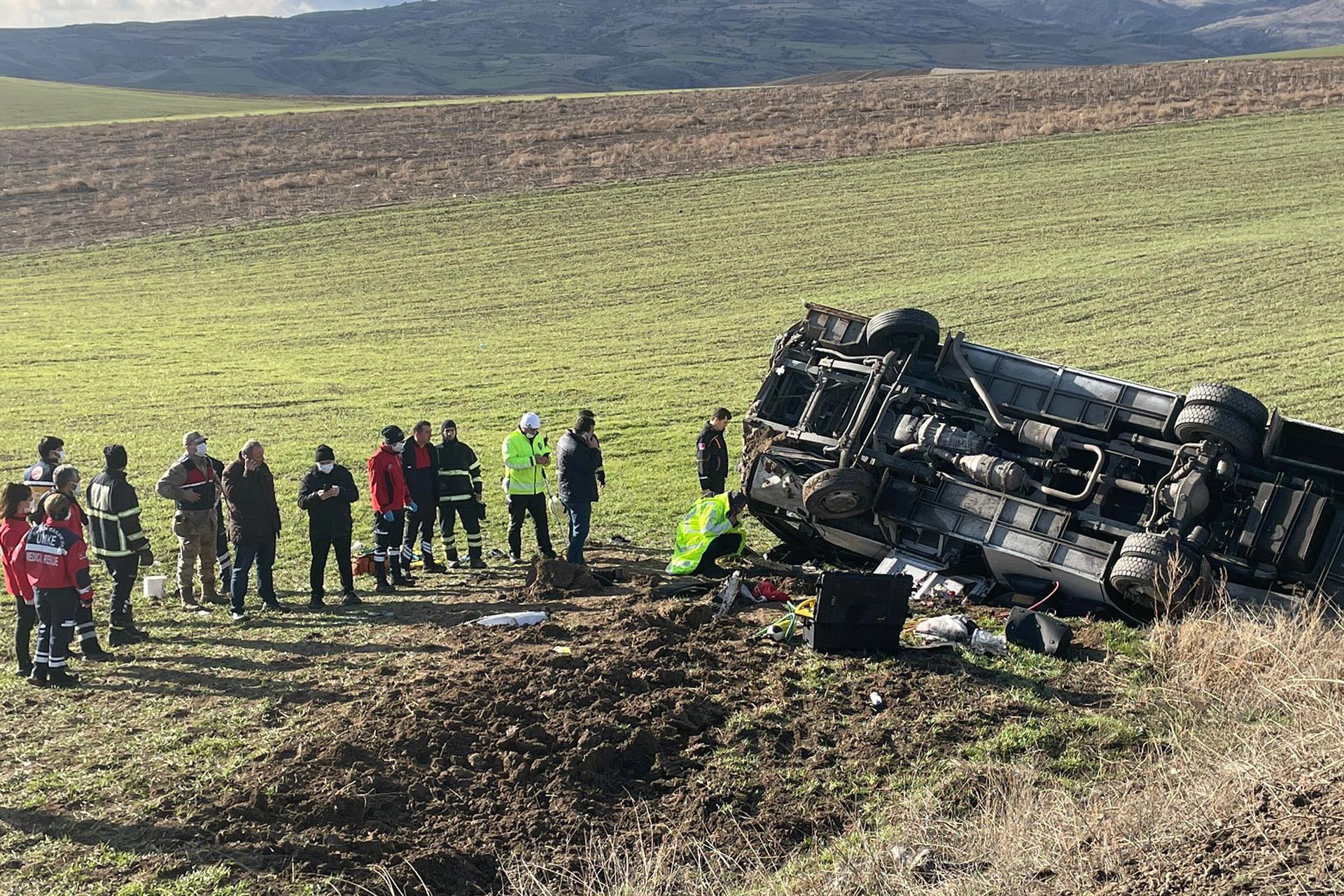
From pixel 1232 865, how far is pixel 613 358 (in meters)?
20.6

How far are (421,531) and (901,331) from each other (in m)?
5.92

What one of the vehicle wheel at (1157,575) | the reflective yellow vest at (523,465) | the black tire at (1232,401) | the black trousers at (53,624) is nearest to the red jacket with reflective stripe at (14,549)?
the black trousers at (53,624)

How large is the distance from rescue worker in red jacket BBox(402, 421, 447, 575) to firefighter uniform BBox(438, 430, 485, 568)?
0.17 m

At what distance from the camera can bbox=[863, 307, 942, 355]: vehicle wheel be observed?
→ 13.2 m

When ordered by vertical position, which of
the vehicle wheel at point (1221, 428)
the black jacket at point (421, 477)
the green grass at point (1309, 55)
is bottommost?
the black jacket at point (421, 477)

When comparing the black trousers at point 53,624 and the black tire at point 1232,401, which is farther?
the black tire at point 1232,401

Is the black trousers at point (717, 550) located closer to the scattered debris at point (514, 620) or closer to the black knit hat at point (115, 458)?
the scattered debris at point (514, 620)

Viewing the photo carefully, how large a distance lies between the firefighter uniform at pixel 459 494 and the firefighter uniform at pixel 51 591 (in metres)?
4.51

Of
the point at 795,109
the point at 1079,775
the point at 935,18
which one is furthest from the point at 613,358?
the point at 935,18

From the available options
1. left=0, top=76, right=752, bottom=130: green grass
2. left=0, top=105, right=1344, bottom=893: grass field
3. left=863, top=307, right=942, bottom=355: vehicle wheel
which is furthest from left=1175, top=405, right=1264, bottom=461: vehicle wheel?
left=0, top=76, right=752, bottom=130: green grass

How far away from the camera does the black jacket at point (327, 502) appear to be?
40.8ft

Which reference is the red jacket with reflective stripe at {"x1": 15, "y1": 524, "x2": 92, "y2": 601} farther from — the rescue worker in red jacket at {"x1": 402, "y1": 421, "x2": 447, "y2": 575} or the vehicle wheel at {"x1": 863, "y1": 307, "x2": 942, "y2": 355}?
the vehicle wheel at {"x1": 863, "y1": 307, "x2": 942, "y2": 355}

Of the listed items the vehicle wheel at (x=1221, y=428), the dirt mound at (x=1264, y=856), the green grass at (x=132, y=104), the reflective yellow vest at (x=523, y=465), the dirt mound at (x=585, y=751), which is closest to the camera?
the dirt mound at (x=1264, y=856)

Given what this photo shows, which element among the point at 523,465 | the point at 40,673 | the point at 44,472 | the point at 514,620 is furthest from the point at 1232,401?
the point at 44,472
